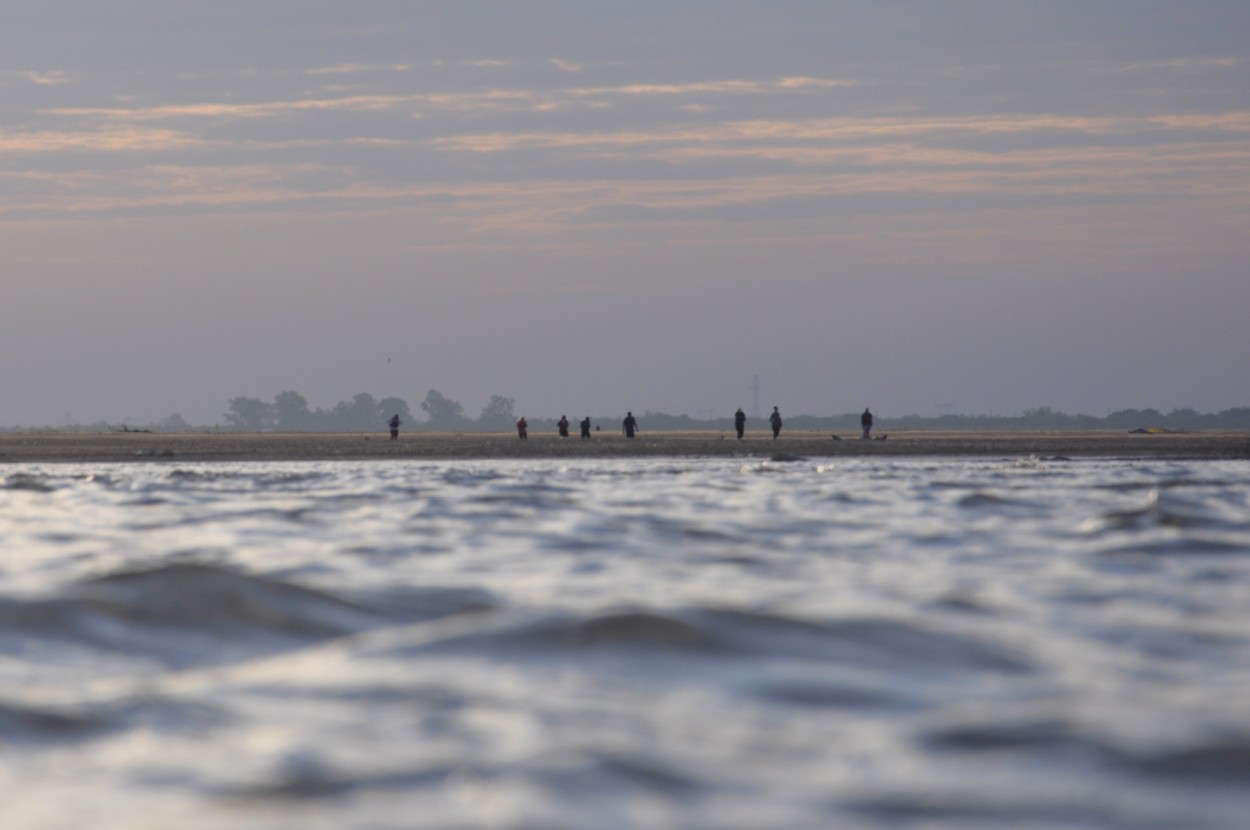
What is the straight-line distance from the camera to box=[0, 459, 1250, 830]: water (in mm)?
4605

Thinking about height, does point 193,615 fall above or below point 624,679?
above

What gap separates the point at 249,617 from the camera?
8.46 metres

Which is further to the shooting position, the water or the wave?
the wave

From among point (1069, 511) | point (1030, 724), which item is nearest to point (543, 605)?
point (1030, 724)

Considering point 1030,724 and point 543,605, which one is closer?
point 1030,724

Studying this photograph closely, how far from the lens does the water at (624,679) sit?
4.61m

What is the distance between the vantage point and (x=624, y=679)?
663 centimetres

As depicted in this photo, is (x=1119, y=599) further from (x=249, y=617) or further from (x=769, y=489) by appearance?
(x=769, y=489)

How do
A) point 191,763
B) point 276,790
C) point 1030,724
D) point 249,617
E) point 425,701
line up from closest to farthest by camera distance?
point 276,790 → point 191,763 → point 1030,724 → point 425,701 → point 249,617

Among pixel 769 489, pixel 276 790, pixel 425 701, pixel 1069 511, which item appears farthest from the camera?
pixel 769 489

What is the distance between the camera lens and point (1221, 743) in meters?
5.34

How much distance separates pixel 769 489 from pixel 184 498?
8.84 m

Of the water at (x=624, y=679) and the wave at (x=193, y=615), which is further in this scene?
the wave at (x=193, y=615)

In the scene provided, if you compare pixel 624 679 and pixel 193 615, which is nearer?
pixel 624 679
